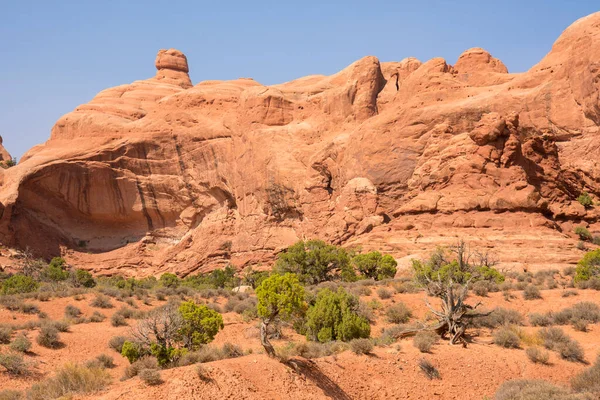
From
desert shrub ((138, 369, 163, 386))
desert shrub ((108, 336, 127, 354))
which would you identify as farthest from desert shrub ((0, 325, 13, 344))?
desert shrub ((138, 369, 163, 386))

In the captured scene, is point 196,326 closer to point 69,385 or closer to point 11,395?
point 69,385

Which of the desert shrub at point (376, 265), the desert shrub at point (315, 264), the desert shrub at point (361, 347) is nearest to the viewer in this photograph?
the desert shrub at point (361, 347)

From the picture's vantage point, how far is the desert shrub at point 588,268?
25000 millimetres

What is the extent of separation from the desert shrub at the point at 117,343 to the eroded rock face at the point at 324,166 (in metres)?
22.3

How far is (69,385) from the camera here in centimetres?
1087

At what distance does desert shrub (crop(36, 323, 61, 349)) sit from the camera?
55.2 ft

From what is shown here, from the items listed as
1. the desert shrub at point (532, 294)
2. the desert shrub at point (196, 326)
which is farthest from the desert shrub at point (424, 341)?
the desert shrub at point (532, 294)

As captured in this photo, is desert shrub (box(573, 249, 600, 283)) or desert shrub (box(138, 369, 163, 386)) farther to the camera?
desert shrub (box(573, 249, 600, 283))

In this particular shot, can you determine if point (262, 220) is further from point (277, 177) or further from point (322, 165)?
point (322, 165)

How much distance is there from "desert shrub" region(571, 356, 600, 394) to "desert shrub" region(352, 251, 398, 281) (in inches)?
760

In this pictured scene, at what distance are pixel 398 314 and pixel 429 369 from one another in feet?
23.5

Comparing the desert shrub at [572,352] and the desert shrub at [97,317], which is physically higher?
the desert shrub at [97,317]

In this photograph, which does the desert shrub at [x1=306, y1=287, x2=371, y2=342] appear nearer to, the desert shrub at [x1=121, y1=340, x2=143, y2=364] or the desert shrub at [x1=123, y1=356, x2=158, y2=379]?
the desert shrub at [x1=121, y1=340, x2=143, y2=364]

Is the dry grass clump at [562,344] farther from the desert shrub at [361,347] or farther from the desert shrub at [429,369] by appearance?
the desert shrub at [361,347]
